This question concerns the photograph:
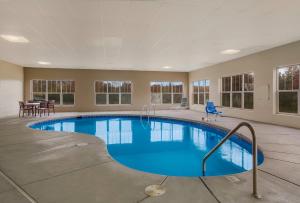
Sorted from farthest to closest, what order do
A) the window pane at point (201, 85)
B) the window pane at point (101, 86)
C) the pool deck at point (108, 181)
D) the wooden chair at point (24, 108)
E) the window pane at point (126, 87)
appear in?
the window pane at point (126, 87) < the window pane at point (101, 86) < the window pane at point (201, 85) < the wooden chair at point (24, 108) < the pool deck at point (108, 181)

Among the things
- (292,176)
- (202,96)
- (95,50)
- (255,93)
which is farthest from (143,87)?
(292,176)

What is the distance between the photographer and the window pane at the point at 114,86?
11.5 meters

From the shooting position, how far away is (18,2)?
319 centimetres

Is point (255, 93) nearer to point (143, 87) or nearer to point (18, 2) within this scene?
point (143, 87)

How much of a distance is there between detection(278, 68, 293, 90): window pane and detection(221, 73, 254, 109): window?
114cm

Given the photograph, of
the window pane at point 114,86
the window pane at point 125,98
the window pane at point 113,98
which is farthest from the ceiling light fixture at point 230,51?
the window pane at point 113,98

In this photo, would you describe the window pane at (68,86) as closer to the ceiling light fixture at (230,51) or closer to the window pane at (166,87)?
the window pane at (166,87)

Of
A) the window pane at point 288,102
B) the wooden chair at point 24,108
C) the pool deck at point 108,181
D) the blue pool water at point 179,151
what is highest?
the window pane at point 288,102

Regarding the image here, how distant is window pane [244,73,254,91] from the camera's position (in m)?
7.19

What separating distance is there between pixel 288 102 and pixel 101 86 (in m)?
9.34

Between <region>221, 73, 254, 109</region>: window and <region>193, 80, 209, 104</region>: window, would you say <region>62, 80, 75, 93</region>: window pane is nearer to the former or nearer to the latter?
<region>193, 80, 209, 104</region>: window

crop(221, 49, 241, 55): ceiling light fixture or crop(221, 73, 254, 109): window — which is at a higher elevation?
crop(221, 49, 241, 55): ceiling light fixture

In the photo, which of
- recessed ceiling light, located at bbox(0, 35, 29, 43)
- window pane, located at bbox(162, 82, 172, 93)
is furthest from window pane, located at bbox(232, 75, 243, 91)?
recessed ceiling light, located at bbox(0, 35, 29, 43)

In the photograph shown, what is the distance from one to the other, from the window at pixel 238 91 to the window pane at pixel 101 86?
6879 millimetres
